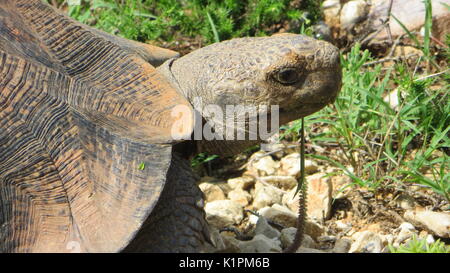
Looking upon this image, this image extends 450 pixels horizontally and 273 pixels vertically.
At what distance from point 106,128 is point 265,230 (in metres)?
1.40

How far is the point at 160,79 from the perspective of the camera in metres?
3.00

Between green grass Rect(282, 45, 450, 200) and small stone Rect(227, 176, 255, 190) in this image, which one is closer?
green grass Rect(282, 45, 450, 200)

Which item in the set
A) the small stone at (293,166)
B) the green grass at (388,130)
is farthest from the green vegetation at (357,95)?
the small stone at (293,166)

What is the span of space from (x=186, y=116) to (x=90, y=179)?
0.51 meters

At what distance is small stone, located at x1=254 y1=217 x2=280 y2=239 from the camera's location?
12.2ft

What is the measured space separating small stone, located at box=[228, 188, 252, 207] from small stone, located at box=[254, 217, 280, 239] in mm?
496

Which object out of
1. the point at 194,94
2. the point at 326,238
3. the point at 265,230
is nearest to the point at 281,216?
the point at 265,230

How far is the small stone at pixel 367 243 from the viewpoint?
3.47 m

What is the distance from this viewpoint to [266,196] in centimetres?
420

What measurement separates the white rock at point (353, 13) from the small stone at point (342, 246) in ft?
8.75

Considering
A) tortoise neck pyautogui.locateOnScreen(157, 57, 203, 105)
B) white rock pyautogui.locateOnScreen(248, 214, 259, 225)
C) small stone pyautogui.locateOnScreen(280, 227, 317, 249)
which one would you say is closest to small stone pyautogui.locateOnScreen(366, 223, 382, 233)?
small stone pyautogui.locateOnScreen(280, 227, 317, 249)

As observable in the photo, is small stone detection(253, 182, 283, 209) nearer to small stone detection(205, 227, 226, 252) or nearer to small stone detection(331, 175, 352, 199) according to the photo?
small stone detection(331, 175, 352, 199)

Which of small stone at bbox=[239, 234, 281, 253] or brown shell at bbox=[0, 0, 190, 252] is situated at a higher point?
brown shell at bbox=[0, 0, 190, 252]
